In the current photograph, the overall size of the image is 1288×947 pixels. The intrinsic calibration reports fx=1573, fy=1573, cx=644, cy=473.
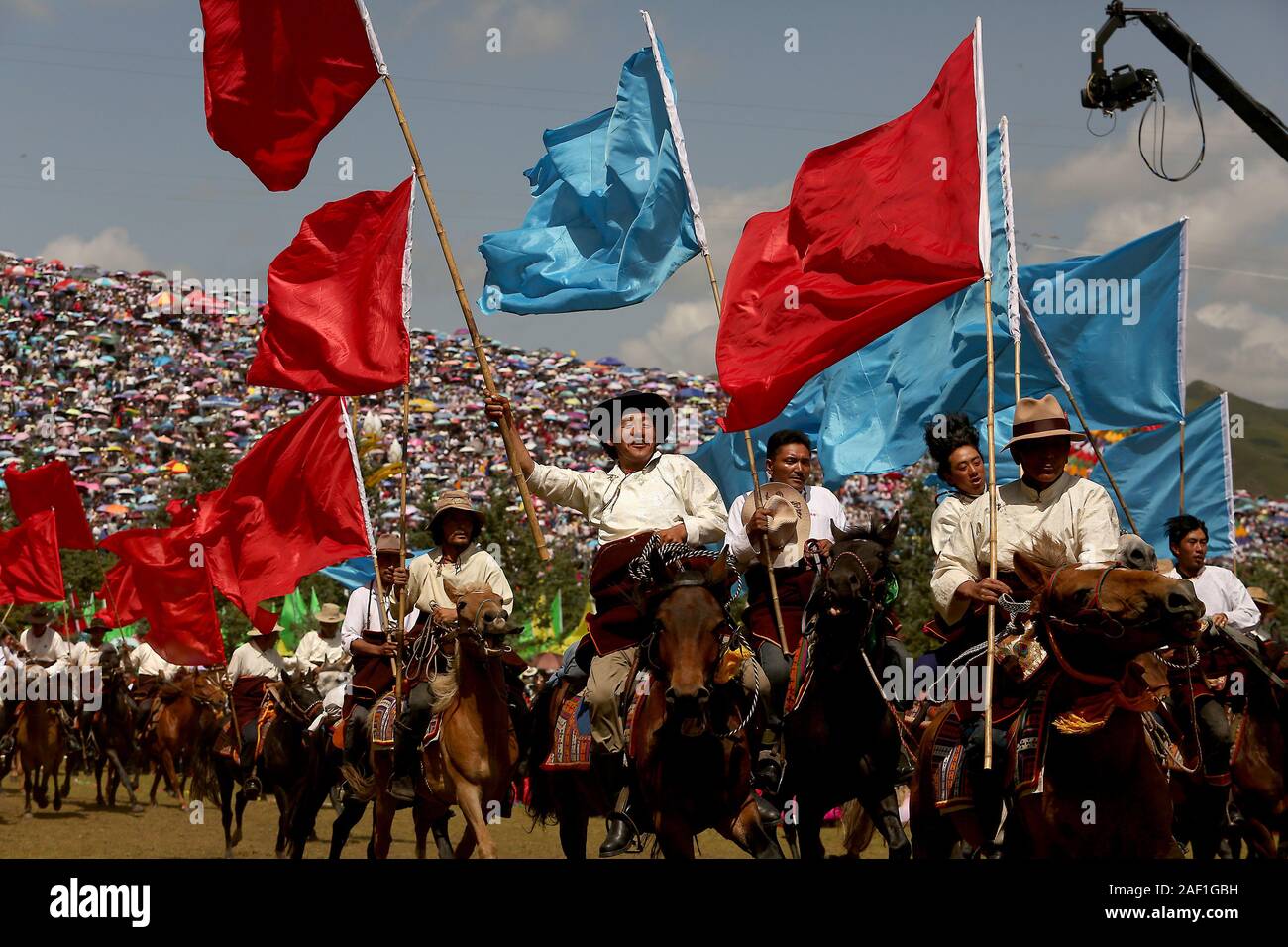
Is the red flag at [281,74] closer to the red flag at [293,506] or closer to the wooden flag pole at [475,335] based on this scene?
the wooden flag pole at [475,335]

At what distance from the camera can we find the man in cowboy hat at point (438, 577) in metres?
11.9

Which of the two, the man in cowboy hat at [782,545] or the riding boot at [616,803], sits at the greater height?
the man in cowboy hat at [782,545]

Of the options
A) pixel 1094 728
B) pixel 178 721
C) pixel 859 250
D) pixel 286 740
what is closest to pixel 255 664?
pixel 286 740

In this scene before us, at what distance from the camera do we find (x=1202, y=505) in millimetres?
16859

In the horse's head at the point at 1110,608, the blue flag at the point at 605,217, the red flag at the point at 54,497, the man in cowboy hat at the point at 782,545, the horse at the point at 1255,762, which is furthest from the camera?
the red flag at the point at 54,497

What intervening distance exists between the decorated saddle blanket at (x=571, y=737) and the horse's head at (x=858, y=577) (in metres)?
1.65

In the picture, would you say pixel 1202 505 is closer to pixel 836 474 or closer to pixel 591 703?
pixel 836 474

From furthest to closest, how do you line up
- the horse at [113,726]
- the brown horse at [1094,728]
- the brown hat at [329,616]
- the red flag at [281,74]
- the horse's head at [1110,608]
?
1. the horse at [113,726]
2. the brown hat at [329,616]
3. the red flag at [281,74]
4. the brown horse at [1094,728]
5. the horse's head at [1110,608]

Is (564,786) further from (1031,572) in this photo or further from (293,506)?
(1031,572)

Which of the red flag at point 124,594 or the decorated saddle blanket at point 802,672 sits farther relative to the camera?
the red flag at point 124,594

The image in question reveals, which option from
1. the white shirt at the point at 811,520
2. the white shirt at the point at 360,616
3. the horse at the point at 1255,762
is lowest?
the horse at the point at 1255,762

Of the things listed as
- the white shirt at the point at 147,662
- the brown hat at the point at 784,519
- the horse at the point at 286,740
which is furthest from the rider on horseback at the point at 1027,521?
the white shirt at the point at 147,662

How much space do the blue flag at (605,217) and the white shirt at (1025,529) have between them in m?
4.38

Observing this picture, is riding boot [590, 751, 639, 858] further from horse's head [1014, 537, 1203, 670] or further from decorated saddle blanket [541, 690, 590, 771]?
horse's head [1014, 537, 1203, 670]
